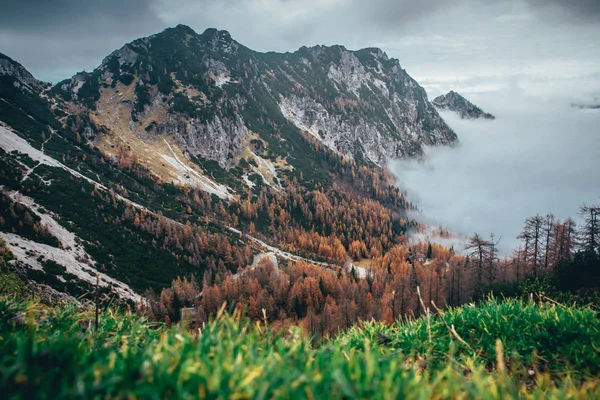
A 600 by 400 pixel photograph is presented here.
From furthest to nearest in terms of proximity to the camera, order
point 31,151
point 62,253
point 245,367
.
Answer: point 31,151 < point 62,253 < point 245,367

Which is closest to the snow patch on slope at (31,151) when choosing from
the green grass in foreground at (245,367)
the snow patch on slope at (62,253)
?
the snow patch on slope at (62,253)

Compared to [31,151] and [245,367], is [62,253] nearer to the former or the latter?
[31,151]

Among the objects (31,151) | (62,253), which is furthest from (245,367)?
(31,151)

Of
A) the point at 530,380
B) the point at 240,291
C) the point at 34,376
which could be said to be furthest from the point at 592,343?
the point at 240,291

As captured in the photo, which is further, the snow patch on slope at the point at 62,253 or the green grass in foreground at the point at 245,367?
the snow patch on slope at the point at 62,253

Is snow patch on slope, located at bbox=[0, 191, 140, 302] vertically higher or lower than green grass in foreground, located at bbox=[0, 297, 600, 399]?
lower

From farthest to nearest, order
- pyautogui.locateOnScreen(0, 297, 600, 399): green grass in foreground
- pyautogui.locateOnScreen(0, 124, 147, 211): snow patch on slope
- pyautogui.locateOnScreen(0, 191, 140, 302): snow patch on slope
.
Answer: pyautogui.locateOnScreen(0, 124, 147, 211): snow patch on slope, pyautogui.locateOnScreen(0, 191, 140, 302): snow patch on slope, pyautogui.locateOnScreen(0, 297, 600, 399): green grass in foreground

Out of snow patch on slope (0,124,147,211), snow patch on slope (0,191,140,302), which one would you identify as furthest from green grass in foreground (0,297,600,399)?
snow patch on slope (0,124,147,211)

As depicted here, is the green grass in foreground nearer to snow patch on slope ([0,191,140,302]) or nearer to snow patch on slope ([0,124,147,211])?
snow patch on slope ([0,191,140,302])

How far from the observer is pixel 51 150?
167 meters

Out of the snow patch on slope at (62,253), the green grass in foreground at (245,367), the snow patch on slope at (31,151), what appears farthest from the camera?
the snow patch on slope at (31,151)

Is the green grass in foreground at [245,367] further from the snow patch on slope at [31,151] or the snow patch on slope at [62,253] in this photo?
the snow patch on slope at [31,151]

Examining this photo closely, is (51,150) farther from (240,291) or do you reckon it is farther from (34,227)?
(240,291)

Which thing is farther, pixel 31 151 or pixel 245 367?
pixel 31 151
